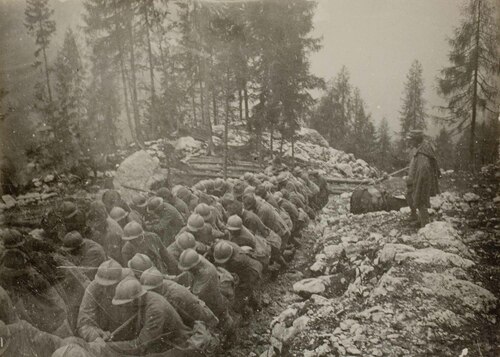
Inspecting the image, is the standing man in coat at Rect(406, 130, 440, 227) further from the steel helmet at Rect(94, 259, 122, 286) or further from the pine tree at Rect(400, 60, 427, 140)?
the pine tree at Rect(400, 60, 427, 140)

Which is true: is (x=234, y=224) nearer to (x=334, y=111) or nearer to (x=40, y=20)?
(x=40, y=20)

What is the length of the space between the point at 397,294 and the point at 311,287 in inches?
60.2

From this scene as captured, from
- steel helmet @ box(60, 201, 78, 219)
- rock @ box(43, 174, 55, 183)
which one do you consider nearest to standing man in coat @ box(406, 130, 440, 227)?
steel helmet @ box(60, 201, 78, 219)

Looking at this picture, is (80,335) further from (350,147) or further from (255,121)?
(350,147)

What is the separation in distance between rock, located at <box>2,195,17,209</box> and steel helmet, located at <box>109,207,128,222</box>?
5.18 meters

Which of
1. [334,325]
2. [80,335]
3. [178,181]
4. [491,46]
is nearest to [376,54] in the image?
[491,46]

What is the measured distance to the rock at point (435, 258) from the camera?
481 centimetres

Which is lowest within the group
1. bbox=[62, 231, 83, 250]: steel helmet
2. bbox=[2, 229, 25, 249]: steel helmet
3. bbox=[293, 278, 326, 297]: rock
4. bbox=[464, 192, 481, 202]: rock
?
bbox=[293, 278, 326, 297]: rock

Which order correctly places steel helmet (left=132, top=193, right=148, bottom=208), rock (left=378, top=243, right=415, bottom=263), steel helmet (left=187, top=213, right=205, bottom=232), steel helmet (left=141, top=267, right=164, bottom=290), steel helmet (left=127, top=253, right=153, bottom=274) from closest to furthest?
1. steel helmet (left=141, top=267, right=164, bottom=290)
2. steel helmet (left=127, top=253, right=153, bottom=274)
3. rock (left=378, top=243, right=415, bottom=263)
4. steel helmet (left=187, top=213, right=205, bottom=232)
5. steel helmet (left=132, top=193, right=148, bottom=208)

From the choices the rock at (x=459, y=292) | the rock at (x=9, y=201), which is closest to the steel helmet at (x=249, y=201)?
the rock at (x=459, y=292)

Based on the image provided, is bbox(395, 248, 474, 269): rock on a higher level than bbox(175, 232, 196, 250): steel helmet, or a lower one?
lower

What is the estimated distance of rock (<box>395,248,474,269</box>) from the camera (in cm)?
481

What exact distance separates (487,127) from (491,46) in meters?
7.46

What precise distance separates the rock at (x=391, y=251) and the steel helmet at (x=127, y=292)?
351cm
